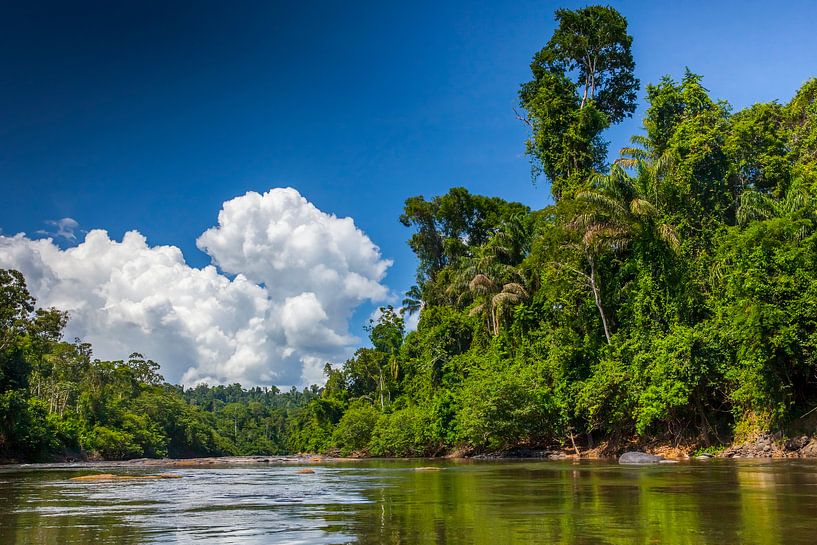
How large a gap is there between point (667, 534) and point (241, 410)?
499ft

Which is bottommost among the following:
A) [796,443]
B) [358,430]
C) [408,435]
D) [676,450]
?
[358,430]

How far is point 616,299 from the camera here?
32656 mm

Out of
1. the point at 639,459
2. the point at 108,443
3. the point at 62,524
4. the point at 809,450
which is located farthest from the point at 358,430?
the point at 62,524

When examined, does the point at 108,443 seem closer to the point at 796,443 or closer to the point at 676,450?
Result: the point at 676,450

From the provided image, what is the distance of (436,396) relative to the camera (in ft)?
159

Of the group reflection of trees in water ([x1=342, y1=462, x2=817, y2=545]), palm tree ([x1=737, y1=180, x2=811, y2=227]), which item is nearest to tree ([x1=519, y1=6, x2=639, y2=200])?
palm tree ([x1=737, y1=180, x2=811, y2=227])

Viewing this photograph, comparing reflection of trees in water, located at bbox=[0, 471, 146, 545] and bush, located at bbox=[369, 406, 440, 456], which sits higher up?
reflection of trees in water, located at bbox=[0, 471, 146, 545]

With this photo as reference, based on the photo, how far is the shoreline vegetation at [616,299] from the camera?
78.1ft

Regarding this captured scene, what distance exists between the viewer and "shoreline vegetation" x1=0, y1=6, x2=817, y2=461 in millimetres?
23812

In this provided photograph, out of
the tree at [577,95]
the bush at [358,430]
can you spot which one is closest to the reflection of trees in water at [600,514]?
the tree at [577,95]

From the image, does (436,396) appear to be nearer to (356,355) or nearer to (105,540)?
(356,355)

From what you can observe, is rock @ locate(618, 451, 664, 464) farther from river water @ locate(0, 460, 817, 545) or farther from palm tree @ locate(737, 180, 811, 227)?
palm tree @ locate(737, 180, 811, 227)

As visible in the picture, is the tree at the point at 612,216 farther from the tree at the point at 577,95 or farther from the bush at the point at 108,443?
the bush at the point at 108,443

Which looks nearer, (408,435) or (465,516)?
(465,516)
